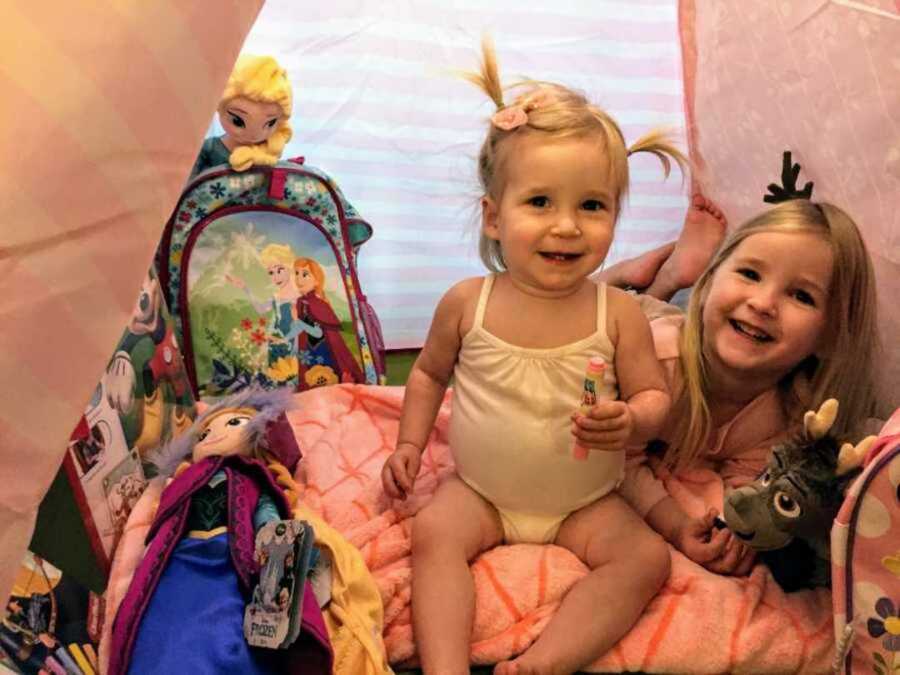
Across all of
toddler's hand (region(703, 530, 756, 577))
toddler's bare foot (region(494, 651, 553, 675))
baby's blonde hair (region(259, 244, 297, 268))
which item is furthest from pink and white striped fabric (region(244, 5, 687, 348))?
toddler's bare foot (region(494, 651, 553, 675))

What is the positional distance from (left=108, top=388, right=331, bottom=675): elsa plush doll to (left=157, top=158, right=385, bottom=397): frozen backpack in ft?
0.85

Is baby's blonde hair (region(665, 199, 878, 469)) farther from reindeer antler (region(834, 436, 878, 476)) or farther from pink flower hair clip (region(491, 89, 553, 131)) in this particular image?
pink flower hair clip (region(491, 89, 553, 131))

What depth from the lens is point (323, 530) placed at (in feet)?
3.10

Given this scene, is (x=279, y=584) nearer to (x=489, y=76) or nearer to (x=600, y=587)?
(x=600, y=587)

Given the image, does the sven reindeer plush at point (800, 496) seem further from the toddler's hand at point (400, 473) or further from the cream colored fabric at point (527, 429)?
the toddler's hand at point (400, 473)

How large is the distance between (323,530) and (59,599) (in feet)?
0.92

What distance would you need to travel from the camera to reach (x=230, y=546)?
0.88 metres

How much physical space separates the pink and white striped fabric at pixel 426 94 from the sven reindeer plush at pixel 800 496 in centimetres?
74

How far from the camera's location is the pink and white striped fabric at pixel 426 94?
147 cm

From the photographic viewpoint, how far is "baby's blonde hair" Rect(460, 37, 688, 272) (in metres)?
0.96

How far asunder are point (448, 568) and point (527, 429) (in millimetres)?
184

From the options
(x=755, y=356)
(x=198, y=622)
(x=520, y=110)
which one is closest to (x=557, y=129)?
(x=520, y=110)

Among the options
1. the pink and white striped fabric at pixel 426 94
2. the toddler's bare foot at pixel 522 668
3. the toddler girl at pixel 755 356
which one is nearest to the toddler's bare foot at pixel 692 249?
the pink and white striped fabric at pixel 426 94

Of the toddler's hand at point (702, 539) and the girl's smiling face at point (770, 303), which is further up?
the girl's smiling face at point (770, 303)
